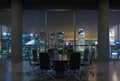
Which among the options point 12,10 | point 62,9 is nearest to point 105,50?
point 62,9

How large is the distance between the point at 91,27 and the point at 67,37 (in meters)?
1.56

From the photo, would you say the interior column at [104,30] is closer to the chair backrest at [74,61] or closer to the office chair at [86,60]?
the office chair at [86,60]

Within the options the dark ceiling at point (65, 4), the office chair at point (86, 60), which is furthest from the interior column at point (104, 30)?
the office chair at point (86, 60)

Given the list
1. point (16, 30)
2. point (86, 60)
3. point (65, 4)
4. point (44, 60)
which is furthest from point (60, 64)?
point (65, 4)

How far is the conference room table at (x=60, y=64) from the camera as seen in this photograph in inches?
373

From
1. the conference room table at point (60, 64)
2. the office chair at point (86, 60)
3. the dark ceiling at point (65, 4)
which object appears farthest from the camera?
the dark ceiling at point (65, 4)

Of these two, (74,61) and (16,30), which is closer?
(74,61)

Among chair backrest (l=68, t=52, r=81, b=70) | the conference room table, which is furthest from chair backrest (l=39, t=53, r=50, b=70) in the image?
chair backrest (l=68, t=52, r=81, b=70)

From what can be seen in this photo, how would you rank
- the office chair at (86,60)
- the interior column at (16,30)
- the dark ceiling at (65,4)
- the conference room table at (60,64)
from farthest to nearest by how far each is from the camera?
the dark ceiling at (65,4) < the interior column at (16,30) < the office chair at (86,60) < the conference room table at (60,64)

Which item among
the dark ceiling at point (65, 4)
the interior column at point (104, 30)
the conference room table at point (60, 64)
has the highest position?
the dark ceiling at point (65, 4)

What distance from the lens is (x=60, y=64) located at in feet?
33.2

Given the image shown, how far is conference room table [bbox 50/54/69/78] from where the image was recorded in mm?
9469

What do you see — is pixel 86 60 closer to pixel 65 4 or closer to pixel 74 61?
pixel 74 61

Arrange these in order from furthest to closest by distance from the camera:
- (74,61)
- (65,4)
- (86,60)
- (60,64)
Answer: (65,4), (86,60), (60,64), (74,61)
